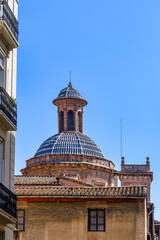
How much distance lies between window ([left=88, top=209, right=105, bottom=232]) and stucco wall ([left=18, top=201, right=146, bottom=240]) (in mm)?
172

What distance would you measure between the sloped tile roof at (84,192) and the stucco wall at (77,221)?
362mm

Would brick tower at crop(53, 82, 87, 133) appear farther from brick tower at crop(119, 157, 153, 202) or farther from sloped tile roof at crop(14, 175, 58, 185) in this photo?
sloped tile roof at crop(14, 175, 58, 185)

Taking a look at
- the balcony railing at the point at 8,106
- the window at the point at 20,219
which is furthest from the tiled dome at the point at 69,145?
the balcony railing at the point at 8,106

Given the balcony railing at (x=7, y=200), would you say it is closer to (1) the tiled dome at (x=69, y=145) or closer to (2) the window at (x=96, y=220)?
(2) the window at (x=96, y=220)

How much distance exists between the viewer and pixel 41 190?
32500 mm

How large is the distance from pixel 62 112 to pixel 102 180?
397 inches

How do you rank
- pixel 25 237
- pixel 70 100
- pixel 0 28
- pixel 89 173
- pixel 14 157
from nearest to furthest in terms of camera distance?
pixel 0 28 → pixel 14 157 → pixel 25 237 → pixel 89 173 → pixel 70 100

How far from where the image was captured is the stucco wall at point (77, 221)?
31.0 meters

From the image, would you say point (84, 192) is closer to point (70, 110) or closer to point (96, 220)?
point (96, 220)

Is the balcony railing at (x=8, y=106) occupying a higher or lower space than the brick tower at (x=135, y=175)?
lower

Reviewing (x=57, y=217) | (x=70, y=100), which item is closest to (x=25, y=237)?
(x=57, y=217)

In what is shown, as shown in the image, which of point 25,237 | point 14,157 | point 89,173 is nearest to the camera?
point 14,157

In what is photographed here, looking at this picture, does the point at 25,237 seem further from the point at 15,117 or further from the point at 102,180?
the point at 102,180

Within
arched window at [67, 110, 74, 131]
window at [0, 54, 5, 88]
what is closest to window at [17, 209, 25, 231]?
window at [0, 54, 5, 88]
